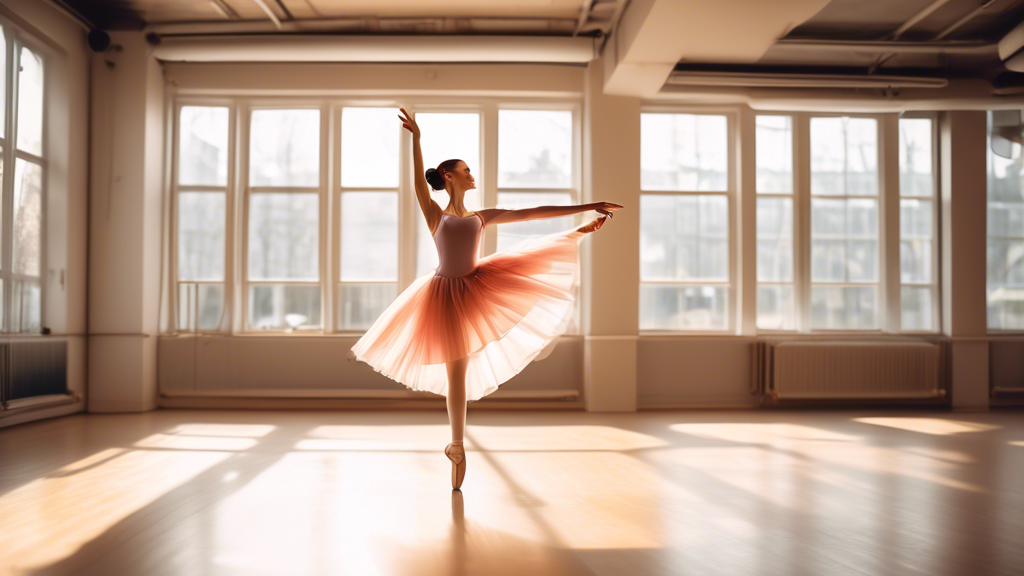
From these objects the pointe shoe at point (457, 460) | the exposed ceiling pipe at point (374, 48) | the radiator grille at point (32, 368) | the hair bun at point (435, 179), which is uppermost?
the exposed ceiling pipe at point (374, 48)

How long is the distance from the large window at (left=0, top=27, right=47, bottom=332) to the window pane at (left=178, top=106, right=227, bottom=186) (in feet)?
4.06

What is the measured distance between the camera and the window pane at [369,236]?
671cm

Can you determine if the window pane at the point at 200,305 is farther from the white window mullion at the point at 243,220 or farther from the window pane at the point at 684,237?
the window pane at the point at 684,237

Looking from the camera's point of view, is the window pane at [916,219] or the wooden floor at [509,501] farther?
the window pane at [916,219]

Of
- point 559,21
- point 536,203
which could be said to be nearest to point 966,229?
point 536,203

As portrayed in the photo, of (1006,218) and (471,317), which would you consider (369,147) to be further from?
(1006,218)

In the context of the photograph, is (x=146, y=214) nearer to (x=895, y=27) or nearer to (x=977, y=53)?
(x=895, y=27)

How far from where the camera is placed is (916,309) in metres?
7.08

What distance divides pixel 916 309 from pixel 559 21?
4851 mm

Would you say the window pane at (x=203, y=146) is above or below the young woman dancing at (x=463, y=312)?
above

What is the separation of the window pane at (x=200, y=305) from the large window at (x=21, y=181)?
1.23m

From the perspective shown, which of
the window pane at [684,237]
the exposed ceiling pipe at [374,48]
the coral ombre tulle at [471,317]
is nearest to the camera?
the coral ombre tulle at [471,317]

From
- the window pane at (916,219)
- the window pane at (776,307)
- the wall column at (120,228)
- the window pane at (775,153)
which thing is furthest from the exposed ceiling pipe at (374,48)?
the window pane at (916,219)

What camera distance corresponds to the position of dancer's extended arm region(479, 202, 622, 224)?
312 cm
